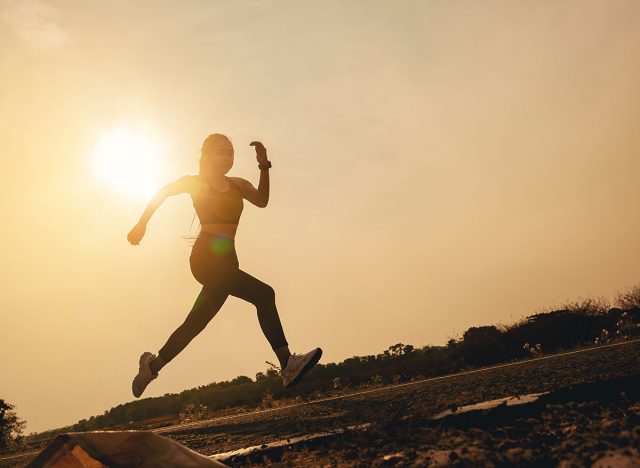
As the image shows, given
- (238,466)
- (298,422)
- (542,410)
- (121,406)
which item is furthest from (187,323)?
(121,406)

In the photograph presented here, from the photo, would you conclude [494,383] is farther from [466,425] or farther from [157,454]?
[157,454]

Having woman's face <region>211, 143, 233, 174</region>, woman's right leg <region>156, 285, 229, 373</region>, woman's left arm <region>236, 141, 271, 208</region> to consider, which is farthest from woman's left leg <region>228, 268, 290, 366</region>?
woman's face <region>211, 143, 233, 174</region>

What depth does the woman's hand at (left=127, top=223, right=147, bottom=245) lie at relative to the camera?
153 inches

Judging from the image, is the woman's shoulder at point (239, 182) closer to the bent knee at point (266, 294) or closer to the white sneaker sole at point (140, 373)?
the bent knee at point (266, 294)

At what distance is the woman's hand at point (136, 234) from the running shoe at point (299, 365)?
5.29ft

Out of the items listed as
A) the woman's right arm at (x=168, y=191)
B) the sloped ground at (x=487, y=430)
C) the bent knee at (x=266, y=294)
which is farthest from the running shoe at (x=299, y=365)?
Answer: the woman's right arm at (x=168, y=191)

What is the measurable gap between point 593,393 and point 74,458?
2.29 m

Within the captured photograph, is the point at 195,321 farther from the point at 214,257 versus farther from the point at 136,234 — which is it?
the point at 136,234

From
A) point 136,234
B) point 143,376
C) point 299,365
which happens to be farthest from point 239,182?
point 143,376

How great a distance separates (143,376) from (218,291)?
3.40 feet

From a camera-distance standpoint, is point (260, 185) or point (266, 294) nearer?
point (266, 294)

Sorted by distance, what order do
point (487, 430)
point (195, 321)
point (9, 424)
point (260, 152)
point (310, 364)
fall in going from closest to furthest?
point (487, 430) < point (310, 364) < point (195, 321) < point (260, 152) < point (9, 424)

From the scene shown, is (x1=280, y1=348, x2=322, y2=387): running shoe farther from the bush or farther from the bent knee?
the bush

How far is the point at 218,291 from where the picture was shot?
396cm
